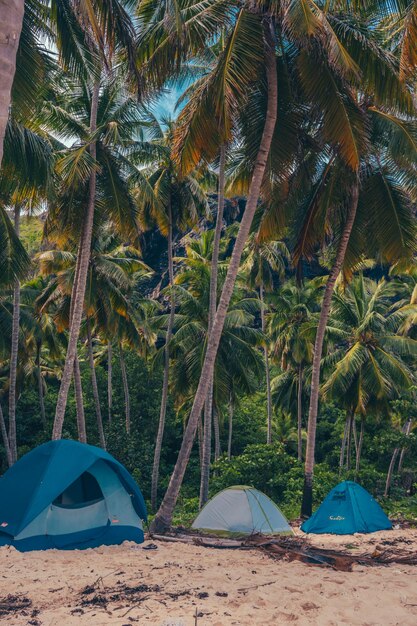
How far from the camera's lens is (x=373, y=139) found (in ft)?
49.2

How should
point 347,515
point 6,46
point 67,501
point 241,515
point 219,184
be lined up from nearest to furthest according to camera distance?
point 6,46, point 67,501, point 241,515, point 347,515, point 219,184

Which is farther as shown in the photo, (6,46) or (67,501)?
(67,501)

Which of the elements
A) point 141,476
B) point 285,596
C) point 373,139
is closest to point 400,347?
point 373,139

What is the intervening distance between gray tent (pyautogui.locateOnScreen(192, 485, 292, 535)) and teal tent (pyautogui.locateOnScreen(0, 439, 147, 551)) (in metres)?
1.92

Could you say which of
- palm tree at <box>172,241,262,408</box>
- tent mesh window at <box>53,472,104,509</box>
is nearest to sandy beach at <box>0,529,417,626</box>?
tent mesh window at <box>53,472,104,509</box>

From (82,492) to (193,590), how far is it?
13.3 feet

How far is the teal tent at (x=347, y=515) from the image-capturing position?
13.6 meters

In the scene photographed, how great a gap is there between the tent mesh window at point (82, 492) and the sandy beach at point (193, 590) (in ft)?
3.99

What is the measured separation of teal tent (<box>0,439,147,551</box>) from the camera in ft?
31.0

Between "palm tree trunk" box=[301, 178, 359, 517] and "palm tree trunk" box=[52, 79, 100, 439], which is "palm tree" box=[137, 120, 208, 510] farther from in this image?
"palm tree trunk" box=[301, 178, 359, 517]

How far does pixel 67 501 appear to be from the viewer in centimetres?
1059

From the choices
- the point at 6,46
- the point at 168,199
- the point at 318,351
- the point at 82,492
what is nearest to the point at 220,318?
the point at 82,492

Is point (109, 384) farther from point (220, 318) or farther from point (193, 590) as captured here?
point (193, 590)

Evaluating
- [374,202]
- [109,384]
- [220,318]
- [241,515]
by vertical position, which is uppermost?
[374,202]
